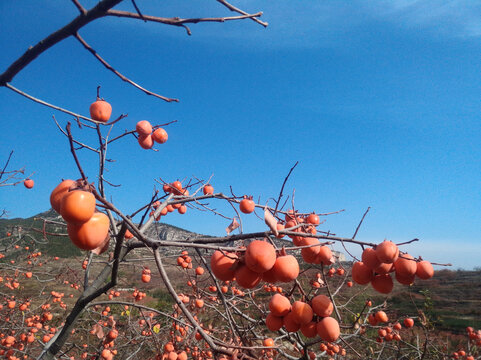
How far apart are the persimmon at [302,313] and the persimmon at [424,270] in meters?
0.56

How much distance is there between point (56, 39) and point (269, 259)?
1077 millimetres

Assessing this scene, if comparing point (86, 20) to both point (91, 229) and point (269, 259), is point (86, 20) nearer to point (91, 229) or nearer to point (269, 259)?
point (91, 229)

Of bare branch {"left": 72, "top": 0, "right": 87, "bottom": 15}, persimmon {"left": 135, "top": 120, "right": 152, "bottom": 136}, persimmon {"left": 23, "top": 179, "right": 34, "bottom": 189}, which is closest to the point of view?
bare branch {"left": 72, "top": 0, "right": 87, "bottom": 15}

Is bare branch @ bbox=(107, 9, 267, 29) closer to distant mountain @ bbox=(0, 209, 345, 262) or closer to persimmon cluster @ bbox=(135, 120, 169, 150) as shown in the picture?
distant mountain @ bbox=(0, 209, 345, 262)

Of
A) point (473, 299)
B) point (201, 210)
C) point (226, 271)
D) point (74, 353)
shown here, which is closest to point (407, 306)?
point (473, 299)

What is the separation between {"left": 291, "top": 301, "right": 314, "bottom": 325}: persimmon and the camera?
58.6 inches

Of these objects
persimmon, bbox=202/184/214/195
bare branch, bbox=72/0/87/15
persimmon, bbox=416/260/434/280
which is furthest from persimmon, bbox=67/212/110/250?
persimmon, bbox=202/184/214/195

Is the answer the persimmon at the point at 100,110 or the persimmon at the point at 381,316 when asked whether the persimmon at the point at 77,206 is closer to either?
the persimmon at the point at 100,110

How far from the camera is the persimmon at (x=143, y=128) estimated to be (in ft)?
8.93

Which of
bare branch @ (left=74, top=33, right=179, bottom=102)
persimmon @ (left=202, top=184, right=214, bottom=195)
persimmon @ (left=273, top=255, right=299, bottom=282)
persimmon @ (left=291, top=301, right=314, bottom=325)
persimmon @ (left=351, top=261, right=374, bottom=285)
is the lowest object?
persimmon @ (left=291, top=301, right=314, bottom=325)

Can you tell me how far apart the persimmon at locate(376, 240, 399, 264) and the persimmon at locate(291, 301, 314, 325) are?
0.45 m

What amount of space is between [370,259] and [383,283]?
0.20m

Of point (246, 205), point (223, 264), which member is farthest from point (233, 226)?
point (246, 205)

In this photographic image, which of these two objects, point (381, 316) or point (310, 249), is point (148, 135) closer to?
point (310, 249)
